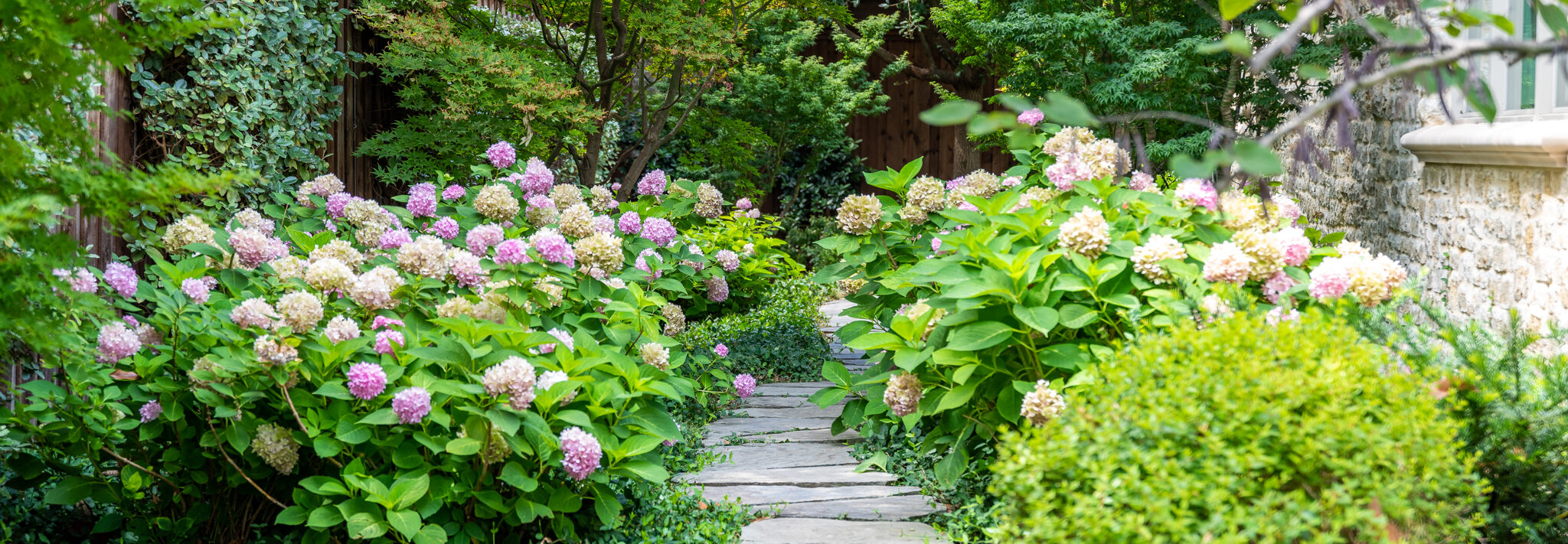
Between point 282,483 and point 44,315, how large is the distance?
78cm

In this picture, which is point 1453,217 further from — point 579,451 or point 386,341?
point 386,341

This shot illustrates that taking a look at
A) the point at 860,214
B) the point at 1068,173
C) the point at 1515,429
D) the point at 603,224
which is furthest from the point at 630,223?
the point at 1515,429

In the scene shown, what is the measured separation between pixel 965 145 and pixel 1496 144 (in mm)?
6382

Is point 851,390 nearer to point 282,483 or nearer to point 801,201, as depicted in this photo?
point 282,483

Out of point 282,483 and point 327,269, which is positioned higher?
point 327,269

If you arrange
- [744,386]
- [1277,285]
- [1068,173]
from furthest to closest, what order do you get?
1. [744,386]
2. [1068,173]
3. [1277,285]

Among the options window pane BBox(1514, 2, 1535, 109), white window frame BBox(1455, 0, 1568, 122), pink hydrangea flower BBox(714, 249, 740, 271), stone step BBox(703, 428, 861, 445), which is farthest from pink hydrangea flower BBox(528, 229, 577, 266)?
window pane BBox(1514, 2, 1535, 109)

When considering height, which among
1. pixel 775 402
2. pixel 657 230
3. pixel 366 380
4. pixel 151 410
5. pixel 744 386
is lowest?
pixel 775 402

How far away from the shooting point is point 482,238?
2.83m

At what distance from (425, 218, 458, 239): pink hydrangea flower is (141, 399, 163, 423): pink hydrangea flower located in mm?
1065

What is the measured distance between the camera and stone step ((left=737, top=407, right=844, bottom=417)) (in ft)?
13.5

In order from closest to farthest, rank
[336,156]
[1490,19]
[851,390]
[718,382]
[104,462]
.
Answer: [1490,19]
[104,462]
[851,390]
[718,382]
[336,156]

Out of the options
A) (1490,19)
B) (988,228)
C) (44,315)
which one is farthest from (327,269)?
(1490,19)

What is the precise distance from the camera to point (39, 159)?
9.23 feet
